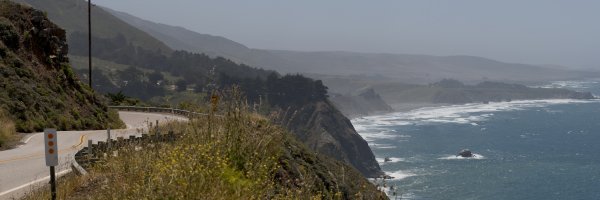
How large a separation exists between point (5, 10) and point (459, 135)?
555ft

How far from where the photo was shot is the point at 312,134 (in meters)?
153

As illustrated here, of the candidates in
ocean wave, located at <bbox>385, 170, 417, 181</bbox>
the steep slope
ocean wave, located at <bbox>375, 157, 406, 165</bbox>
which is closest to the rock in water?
ocean wave, located at <bbox>375, 157, 406, 165</bbox>

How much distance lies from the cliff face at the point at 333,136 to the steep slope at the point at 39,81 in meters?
87.9

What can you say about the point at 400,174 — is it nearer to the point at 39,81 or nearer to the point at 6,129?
the point at 39,81

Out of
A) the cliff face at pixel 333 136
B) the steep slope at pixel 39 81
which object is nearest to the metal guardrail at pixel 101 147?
the steep slope at pixel 39 81

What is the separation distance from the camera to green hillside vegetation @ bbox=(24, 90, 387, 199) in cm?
761

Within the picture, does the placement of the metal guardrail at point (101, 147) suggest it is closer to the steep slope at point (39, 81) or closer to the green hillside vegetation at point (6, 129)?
the green hillside vegetation at point (6, 129)

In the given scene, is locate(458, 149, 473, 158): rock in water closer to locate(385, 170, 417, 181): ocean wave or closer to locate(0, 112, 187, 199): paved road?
locate(385, 170, 417, 181): ocean wave

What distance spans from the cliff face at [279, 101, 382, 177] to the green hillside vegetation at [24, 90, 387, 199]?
115357mm

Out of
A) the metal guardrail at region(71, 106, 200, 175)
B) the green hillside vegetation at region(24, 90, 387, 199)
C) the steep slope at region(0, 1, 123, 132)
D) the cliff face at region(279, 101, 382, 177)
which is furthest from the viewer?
the cliff face at region(279, 101, 382, 177)

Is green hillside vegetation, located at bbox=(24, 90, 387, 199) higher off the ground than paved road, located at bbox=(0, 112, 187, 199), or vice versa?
green hillside vegetation, located at bbox=(24, 90, 387, 199)

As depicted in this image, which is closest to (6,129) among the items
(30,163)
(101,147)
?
(30,163)

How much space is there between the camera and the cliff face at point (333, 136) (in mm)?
138375

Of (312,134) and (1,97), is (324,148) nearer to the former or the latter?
(312,134)
